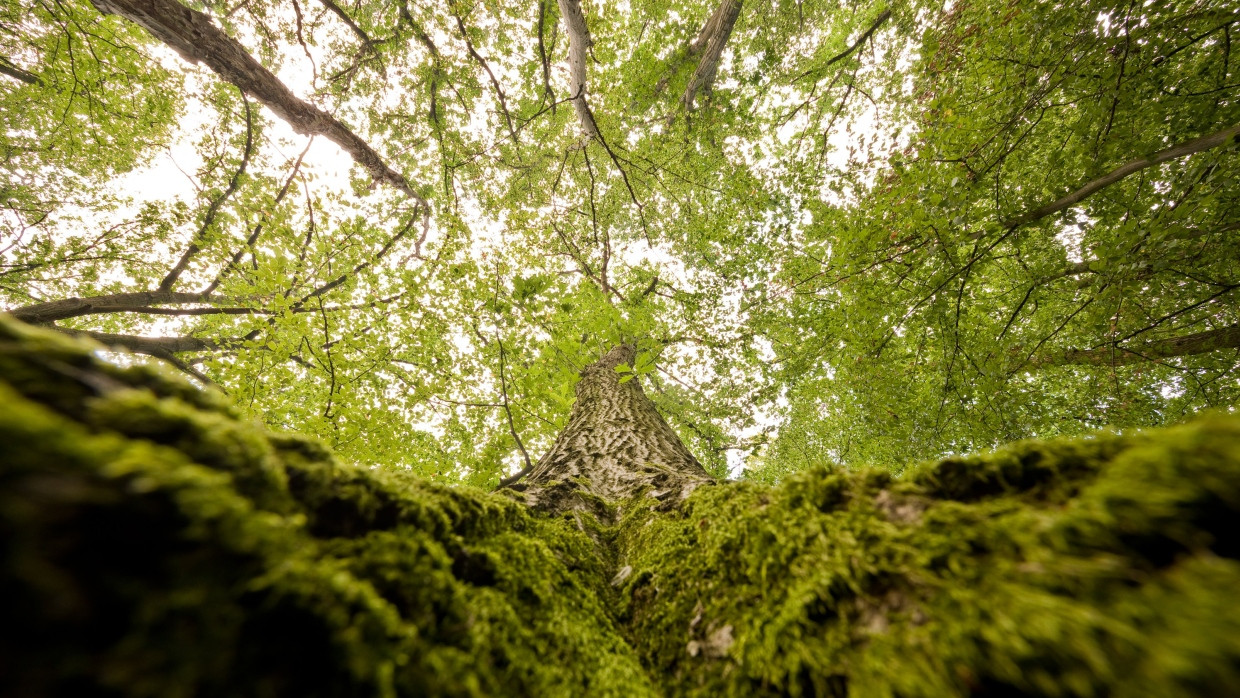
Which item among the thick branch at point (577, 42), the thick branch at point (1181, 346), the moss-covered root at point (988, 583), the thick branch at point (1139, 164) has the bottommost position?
the moss-covered root at point (988, 583)

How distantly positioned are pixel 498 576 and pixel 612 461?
6.25 feet

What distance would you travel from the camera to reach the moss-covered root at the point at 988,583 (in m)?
0.55

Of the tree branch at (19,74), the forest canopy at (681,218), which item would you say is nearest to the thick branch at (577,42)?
the forest canopy at (681,218)

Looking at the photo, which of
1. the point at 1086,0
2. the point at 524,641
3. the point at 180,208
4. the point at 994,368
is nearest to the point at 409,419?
the point at 180,208

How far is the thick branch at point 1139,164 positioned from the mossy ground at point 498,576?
4.19 metres

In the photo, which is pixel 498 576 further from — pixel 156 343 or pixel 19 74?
pixel 19 74

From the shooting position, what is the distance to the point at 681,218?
860 centimetres

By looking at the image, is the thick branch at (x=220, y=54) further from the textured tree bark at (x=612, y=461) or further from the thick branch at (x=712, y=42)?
the textured tree bark at (x=612, y=461)

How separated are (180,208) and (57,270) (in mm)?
3602

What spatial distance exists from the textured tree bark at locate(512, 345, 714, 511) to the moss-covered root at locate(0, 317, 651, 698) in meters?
1.15

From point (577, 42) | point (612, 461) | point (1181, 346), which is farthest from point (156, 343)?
point (1181, 346)

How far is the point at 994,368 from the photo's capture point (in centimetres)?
474

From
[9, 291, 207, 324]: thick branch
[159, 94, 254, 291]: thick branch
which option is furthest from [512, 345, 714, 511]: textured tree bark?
[159, 94, 254, 291]: thick branch

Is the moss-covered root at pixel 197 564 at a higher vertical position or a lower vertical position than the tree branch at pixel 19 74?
lower
